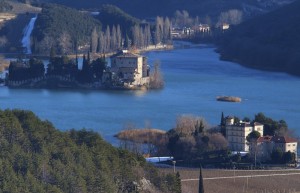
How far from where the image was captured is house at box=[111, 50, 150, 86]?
2680cm

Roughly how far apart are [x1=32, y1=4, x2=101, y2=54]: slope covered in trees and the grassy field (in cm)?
1957

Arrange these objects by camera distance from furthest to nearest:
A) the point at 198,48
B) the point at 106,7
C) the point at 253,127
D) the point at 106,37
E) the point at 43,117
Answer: the point at 106,7
the point at 198,48
the point at 106,37
the point at 43,117
the point at 253,127

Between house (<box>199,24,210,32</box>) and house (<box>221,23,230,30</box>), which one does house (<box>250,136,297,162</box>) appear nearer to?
house (<box>221,23,230,30</box>)

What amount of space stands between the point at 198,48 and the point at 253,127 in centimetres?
2255

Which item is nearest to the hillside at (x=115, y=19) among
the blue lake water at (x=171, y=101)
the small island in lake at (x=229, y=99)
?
the blue lake water at (x=171, y=101)

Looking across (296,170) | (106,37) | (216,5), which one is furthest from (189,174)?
(216,5)

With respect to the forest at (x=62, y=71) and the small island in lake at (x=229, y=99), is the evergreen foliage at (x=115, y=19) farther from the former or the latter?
the small island in lake at (x=229, y=99)

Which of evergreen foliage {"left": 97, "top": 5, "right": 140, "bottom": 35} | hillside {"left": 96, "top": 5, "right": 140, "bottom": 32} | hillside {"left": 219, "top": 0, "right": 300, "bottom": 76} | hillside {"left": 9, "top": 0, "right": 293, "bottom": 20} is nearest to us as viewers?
hillside {"left": 219, "top": 0, "right": 300, "bottom": 76}

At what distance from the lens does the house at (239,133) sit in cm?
1719

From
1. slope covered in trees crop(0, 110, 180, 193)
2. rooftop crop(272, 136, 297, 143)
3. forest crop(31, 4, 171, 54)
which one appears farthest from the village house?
slope covered in trees crop(0, 110, 180, 193)

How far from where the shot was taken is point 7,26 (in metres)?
38.7

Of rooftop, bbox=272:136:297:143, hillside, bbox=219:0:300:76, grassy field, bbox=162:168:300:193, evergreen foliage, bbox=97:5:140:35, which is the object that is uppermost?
evergreen foliage, bbox=97:5:140:35

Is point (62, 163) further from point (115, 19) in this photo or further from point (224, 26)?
point (224, 26)

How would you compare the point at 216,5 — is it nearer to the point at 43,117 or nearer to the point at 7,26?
the point at 7,26
